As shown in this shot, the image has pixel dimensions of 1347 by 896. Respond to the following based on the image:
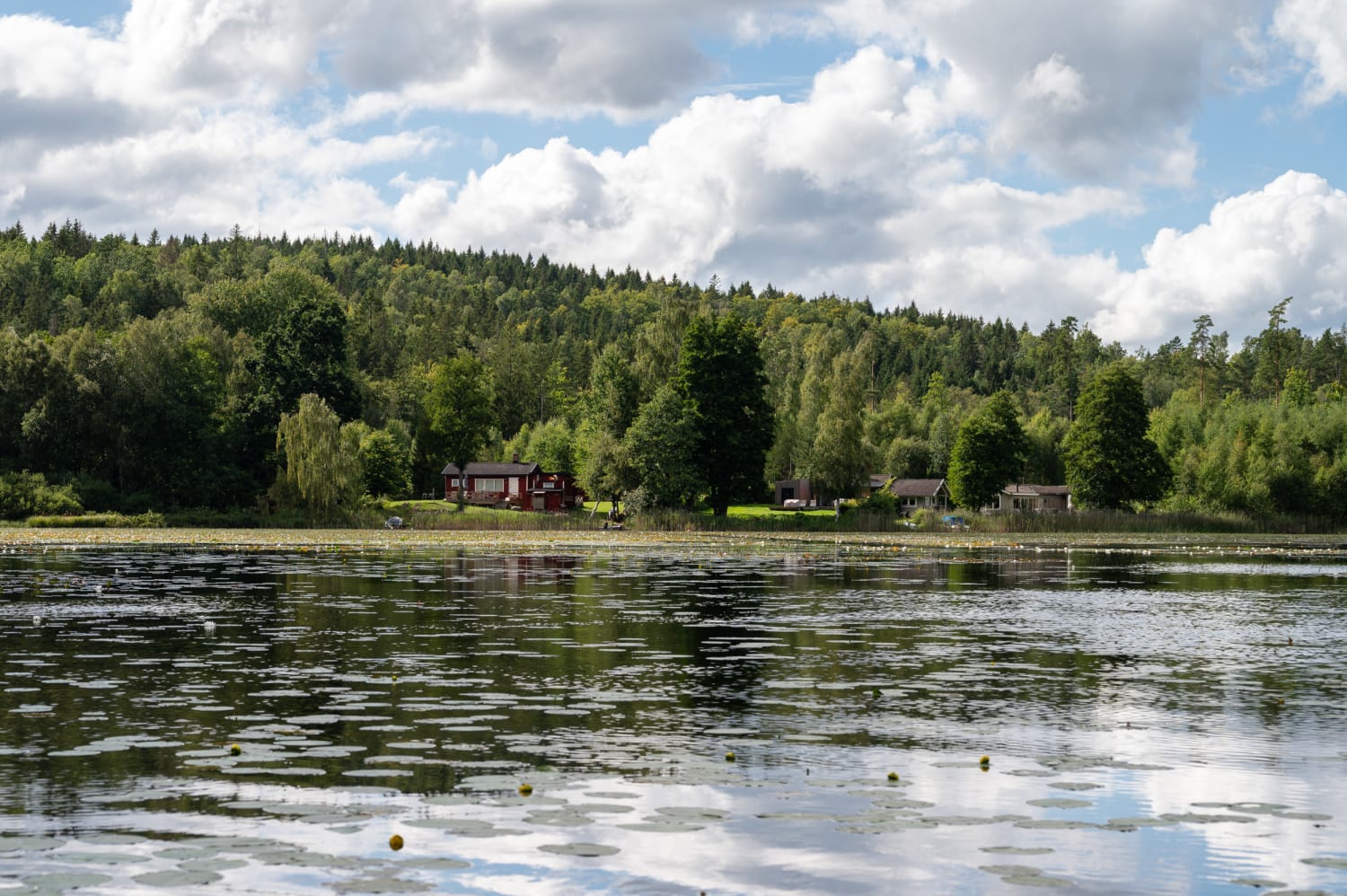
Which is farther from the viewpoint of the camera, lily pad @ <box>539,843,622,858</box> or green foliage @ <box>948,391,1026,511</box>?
green foliage @ <box>948,391,1026,511</box>

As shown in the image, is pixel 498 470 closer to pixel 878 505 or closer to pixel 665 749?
pixel 878 505

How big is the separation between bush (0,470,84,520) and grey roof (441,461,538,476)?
205 feet

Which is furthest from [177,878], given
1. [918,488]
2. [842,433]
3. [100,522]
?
[918,488]

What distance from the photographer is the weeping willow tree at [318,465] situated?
Result: 4222 inches

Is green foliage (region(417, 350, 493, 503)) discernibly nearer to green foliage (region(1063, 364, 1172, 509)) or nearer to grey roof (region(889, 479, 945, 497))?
grey roof (region(889, 479, 945, 497))

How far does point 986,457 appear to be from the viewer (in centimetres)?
13775

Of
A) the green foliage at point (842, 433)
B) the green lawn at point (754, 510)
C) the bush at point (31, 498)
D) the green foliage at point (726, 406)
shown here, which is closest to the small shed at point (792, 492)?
the green lawn at point (754, 510)

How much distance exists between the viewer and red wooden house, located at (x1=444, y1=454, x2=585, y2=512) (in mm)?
161500

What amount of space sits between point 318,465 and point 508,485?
56.6 m

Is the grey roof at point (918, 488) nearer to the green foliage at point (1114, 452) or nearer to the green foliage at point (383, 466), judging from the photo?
the green foliage at point (1114, 452)

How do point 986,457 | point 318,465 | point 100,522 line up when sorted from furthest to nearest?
point 986,457 → point 318,465 → point 100,522

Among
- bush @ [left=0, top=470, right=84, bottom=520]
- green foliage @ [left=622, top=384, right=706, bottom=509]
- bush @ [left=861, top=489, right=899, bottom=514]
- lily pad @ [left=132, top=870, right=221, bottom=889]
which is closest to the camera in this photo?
lily pad @ [left=132, top=870, right=221, bottom=889]

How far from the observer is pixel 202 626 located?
3031cm

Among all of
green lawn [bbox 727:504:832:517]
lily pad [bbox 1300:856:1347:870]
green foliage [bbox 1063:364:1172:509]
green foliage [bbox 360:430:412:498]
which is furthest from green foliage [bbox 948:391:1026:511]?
lily pad [bbox 1300:856:1347:870]
